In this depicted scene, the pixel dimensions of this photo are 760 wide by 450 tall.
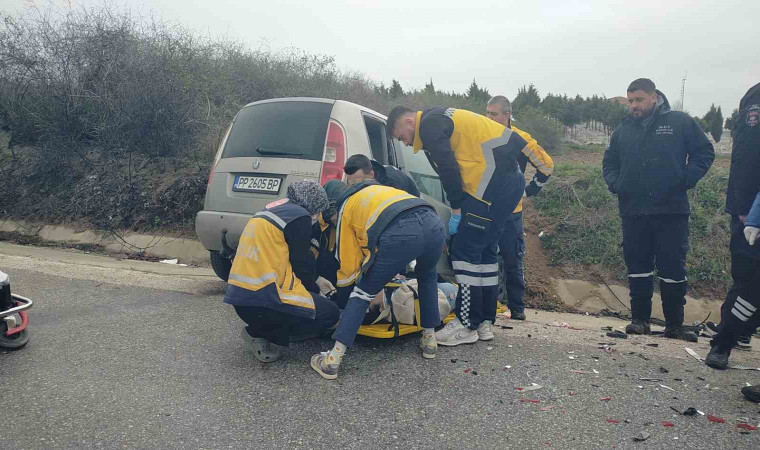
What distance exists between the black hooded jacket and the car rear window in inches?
124

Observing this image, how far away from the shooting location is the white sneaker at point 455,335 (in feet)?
13.1

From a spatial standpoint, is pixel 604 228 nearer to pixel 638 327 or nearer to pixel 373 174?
pixel 638 327

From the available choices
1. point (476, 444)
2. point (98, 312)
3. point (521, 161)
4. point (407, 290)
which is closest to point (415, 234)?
point (407, 290)

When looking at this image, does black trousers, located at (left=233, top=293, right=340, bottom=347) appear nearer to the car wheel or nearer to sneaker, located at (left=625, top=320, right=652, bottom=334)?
the car wheel

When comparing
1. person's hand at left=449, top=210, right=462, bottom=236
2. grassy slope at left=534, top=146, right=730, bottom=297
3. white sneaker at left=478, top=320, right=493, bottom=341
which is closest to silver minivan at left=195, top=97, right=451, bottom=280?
person's hand at left=449, top=210, right=462, bottom=236

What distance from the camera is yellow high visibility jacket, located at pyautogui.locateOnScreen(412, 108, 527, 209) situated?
4.03 metres

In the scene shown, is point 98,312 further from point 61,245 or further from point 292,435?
point 61,245

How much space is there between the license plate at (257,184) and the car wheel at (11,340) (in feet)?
6.41

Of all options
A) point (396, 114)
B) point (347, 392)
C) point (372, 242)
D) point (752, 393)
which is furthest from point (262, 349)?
point (752, 393)

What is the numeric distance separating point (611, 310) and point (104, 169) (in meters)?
8.42

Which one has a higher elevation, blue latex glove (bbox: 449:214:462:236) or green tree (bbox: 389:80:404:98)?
green tree (bbox: 389:80:404:98)

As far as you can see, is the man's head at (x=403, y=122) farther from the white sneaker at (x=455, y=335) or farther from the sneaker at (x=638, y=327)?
the sneaker at (x=638, y=327)

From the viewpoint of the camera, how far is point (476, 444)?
2604 millimetres

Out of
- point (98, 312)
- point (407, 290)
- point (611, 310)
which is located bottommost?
point (611, 310)
